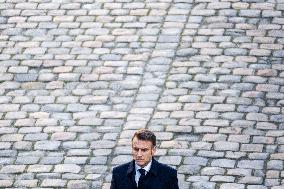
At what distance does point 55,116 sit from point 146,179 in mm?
3800

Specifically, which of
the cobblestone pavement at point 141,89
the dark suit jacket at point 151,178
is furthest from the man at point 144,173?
the cobblestone pavement at point 141,89

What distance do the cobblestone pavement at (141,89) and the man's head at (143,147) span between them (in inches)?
91.3

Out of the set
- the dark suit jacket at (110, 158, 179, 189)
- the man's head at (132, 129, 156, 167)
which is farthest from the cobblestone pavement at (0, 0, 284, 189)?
the man's head at (132, 129, 156, 167)

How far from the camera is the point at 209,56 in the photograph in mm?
11070

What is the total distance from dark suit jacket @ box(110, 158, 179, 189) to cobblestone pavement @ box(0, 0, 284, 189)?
207 cm

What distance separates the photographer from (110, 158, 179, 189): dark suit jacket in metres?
6.59


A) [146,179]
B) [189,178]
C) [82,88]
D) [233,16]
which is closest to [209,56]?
[233,16]

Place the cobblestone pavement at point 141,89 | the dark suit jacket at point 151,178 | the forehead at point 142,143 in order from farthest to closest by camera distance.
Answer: the cobblestone pavement at point 141,89 < the dark suit jacket at point 151,178 < the forehead at point 142,143

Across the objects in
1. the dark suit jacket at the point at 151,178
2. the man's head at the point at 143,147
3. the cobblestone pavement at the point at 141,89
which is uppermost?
the cobblestone pavement at the point at 141,89

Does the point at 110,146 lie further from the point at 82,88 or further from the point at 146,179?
the point at 146,179

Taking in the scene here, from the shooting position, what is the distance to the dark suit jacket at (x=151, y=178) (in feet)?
21.6

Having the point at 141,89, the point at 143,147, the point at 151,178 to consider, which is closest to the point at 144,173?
the point at 151,178

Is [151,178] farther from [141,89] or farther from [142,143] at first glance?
[141,89]

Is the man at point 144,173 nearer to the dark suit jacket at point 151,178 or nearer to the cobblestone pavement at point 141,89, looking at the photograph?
the dark suit jacket at point 151,178
